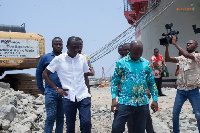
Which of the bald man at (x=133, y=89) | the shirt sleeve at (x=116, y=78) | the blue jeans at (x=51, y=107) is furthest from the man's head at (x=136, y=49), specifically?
the blue jeans at (x=51, y=107)

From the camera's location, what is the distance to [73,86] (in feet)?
11.8

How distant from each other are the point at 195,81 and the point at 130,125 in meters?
1.36

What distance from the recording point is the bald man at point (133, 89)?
306 cm

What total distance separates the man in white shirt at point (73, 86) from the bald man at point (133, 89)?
1.90 ft

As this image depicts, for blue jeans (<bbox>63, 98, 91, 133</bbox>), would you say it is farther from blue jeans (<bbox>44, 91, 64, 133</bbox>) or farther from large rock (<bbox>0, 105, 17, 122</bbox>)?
large rock (<bbox>0, 105, 17, 122</bbox>)

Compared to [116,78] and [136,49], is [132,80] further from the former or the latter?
[136,49]

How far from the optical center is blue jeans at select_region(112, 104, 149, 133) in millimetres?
3072

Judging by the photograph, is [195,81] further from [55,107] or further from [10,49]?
[10,49]

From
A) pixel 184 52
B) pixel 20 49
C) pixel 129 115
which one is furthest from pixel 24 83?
pixel 129 115

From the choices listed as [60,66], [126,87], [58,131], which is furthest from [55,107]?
[126,87]

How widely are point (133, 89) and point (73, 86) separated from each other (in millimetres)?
966

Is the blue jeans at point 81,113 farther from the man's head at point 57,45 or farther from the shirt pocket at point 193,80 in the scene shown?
the shirt pocket at point 193,80

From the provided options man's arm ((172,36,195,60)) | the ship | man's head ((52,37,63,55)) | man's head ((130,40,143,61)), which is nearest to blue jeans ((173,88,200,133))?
man's arm ((172,36,195,60))

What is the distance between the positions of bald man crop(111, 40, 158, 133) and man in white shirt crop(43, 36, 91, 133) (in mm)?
579
